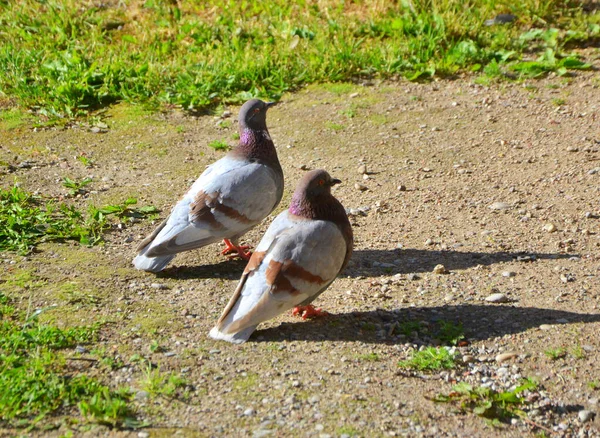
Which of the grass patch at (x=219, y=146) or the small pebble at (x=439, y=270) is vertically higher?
the small pebble at (x=439, y=270)

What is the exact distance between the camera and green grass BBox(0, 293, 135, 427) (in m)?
3.72

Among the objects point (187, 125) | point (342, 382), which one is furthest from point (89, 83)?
point (342, 382)

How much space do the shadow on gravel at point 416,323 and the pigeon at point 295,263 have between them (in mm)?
154

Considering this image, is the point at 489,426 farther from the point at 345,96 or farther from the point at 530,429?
the point at 345,96

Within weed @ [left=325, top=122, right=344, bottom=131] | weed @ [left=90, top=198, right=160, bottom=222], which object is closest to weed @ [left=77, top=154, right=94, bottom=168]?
weed @ [left=90, top=198, right=160, bottom=222]

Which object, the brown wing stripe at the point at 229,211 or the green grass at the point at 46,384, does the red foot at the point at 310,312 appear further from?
the green grass at the point at 46,384

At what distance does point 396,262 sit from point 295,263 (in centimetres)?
118

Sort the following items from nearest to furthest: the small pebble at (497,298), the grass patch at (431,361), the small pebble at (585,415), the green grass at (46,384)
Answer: the green grass at (46,384)
the small pebble at (585,415)
the grass patch at (431,361)
the small pebble at (497,298)

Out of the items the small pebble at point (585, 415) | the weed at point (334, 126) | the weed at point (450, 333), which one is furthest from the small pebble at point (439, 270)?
the weed at point (334, 126)

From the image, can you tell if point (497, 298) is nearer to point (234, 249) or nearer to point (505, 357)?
point (505, 357)

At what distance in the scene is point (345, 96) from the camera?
8016mm

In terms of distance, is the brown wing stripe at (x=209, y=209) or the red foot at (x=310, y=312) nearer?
the red foot at (x=310, y=312)

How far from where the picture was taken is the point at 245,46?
8820 mm

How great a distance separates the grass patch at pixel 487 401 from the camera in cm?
384
